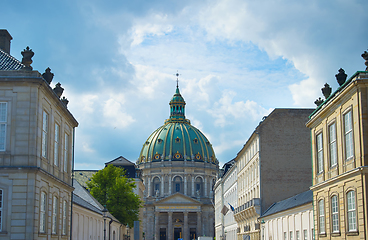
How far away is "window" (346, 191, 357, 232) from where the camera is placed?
66.6 ft

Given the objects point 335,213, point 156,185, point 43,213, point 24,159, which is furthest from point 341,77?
point 156,185

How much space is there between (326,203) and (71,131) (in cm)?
1479

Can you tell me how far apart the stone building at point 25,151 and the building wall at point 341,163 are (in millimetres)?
12438

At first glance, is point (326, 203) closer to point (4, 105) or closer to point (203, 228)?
point (4, 105)

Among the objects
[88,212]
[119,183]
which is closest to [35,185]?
[88,212]

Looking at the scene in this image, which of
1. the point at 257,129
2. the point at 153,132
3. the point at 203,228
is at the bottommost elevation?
the point at 203,228

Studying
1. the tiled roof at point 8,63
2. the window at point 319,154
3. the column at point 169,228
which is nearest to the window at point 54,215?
the tiled roof at point 8,63

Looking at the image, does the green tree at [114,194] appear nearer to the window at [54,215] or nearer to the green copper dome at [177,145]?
the window at [54,215]

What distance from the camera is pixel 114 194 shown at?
178 feet

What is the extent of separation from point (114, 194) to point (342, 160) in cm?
3600

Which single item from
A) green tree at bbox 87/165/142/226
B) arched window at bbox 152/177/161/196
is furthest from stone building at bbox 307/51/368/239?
A: arched window at bbox 152/177/161/196

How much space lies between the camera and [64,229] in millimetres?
27578

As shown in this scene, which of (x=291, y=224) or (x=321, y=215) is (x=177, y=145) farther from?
(x=321, y=215)

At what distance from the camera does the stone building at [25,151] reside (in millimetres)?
20609
